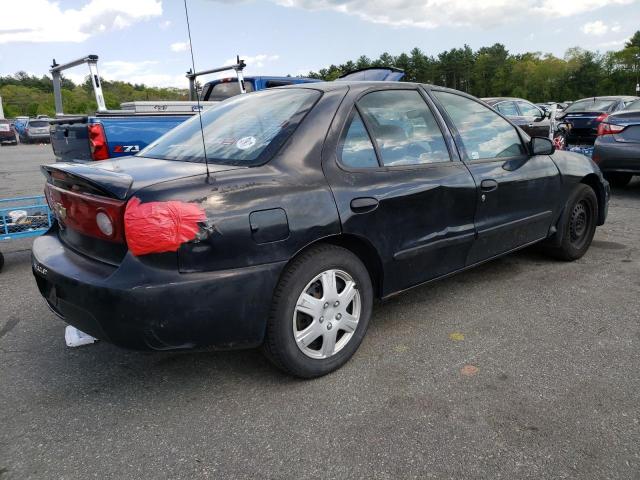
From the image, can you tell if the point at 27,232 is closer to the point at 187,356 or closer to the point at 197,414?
the point at 187,356

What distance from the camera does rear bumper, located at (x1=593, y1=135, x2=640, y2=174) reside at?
24.5ft

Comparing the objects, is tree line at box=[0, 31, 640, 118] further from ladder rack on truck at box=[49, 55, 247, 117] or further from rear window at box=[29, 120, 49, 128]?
ladder rack on truck at box=[49, 55, 247, 117]

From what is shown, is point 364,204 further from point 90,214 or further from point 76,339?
point 76,339

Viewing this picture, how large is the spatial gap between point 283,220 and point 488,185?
1726 mm

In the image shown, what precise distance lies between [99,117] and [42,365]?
3639 mm

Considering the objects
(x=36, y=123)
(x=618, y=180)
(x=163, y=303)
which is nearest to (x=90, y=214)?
(x=163, y=303)

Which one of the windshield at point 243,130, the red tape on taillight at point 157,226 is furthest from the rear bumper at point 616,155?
the red tape on taillight at point 157,226

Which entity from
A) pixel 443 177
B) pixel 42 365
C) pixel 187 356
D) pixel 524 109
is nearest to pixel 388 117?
pixel 443 177

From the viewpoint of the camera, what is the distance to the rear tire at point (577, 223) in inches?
173

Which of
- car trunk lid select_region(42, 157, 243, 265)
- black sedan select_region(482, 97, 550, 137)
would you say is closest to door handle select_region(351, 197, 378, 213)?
car trunk lid select_region(42, 157, 243, 265)

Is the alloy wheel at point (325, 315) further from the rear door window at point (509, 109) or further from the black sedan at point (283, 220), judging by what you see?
the rear door window at point (509, 109)

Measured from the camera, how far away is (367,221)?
2754 mm

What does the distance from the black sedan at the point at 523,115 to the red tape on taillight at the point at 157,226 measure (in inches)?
463

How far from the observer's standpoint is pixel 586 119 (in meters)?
12.2
